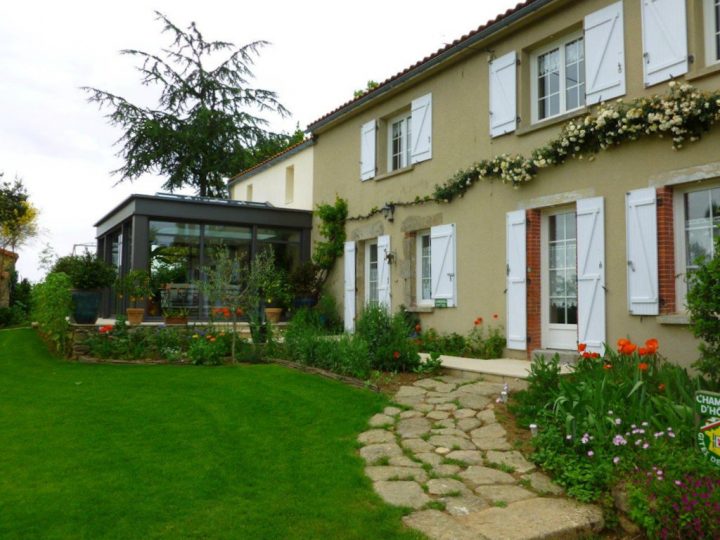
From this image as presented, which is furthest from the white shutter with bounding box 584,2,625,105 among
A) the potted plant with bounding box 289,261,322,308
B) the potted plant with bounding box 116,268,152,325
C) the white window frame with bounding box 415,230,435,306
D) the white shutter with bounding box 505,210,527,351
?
the potted plant with bounding box 116,268,152,325

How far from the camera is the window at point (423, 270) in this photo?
31.8 ft

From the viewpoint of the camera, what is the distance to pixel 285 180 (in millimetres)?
14672

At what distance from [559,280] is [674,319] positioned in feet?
5.88

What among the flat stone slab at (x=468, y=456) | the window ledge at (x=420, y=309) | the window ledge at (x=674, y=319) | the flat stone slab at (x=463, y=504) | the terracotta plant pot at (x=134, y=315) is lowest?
the flat stone slab at (x=463, y=504)

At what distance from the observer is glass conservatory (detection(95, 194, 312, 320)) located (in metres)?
11.1

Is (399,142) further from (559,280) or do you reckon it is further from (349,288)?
(559,280)

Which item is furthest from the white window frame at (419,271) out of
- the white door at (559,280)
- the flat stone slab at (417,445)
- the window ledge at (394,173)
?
the flat stone slab at (417,445)

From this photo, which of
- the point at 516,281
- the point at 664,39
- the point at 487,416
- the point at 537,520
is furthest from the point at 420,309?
the point at 537,520

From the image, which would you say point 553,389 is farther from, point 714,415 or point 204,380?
point 204,380

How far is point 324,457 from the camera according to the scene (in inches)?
157

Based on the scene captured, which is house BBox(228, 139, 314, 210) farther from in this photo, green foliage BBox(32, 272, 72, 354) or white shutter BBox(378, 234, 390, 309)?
green foliage BBox(32, 272, 72, 354)

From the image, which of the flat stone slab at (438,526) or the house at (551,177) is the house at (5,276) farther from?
the flat stone slab at (438,526)

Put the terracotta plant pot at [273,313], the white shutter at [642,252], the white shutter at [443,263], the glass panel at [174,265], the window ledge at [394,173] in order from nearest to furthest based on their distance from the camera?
1. the white shutter at [642,252]
2. the white shutter at [443,263]
3. the window ledge at [394,173]
4. the glass panel at [174,265]
5. the terracotta plant pot at [273,313]

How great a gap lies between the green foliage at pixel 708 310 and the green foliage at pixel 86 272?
859cm
